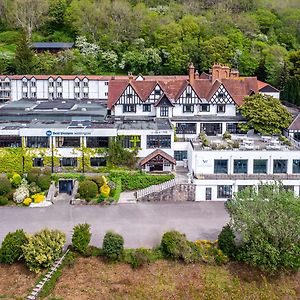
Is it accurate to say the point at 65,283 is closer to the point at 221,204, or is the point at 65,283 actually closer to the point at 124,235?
the point at 124,235

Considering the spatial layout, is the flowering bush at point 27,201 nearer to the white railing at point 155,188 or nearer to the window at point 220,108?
the white railing at point 155,188

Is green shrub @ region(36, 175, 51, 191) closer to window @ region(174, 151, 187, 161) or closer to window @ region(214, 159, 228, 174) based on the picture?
window @ region(174, 151, 187, 161)

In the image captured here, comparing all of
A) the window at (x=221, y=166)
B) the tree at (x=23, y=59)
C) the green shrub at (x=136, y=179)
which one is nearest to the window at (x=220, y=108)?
the window at (x=221, y=166)

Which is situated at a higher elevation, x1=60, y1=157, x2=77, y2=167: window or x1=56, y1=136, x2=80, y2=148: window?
x1=56, y1=136, x2=80, y2=148: window

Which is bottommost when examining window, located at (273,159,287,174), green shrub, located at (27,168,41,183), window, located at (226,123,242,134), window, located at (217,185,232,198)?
window, located at (217,185,232,198)

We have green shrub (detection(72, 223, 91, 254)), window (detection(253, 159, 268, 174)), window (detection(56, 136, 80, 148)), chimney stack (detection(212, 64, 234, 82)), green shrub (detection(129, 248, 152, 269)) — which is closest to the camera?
green shrub (detection(129, 248, 152, 269))

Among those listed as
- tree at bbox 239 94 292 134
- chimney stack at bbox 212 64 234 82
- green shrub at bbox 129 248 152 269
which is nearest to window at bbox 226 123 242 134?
tree at bbox 239 94 292 134
